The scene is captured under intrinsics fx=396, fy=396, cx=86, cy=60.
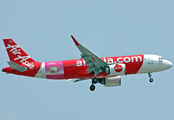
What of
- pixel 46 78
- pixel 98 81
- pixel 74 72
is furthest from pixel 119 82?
pixel 46 78

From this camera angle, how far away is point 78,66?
6750cm

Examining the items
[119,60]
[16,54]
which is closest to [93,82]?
[119,60]

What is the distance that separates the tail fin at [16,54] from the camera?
67750mm

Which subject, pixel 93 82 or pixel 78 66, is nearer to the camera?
pixel 93 82

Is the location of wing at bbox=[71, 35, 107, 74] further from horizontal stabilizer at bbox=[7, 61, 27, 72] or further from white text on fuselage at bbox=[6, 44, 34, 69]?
horizontal stabilizer at bbox=[7, 61, 27, 72]

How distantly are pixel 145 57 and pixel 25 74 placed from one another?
20772 millimetres

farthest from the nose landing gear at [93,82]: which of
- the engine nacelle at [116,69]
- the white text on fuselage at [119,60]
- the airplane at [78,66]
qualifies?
the white text on fuselage at [119,60]

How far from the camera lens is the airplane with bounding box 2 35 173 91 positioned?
2613 inches

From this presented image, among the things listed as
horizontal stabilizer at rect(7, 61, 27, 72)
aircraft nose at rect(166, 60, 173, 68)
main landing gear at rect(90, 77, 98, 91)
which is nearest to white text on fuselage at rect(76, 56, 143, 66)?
main landing gear at rect(90, 77, 98, 91)

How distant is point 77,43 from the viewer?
201 ft

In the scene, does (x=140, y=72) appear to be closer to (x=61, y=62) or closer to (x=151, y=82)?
(x=151, y=82)

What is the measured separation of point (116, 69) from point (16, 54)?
56.8 ft

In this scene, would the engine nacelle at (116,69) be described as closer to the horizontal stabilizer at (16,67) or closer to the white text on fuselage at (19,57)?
the white text on fuselage at (19,57)

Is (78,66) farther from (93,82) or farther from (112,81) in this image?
(112,81)
